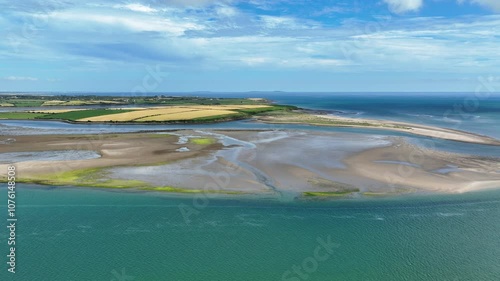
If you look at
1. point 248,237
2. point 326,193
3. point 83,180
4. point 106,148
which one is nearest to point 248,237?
point 248,237

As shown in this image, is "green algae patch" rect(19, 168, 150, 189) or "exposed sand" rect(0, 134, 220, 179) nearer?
"green algae patch" rect(19, 168, 150, 189)

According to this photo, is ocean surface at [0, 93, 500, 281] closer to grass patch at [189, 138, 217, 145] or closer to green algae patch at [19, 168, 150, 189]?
green algae patch at [19, 168, 150, 189]

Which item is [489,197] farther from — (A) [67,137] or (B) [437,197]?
(A) [67,137]

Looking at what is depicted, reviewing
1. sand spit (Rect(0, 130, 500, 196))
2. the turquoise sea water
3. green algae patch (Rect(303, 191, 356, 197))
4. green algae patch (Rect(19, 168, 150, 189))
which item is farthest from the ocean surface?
sand spit (Rect(0, 130, 500, 196))

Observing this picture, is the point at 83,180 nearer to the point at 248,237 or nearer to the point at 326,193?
the point at 248,237

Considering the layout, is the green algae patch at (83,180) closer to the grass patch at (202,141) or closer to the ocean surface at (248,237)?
the ocean surface at (248,237)

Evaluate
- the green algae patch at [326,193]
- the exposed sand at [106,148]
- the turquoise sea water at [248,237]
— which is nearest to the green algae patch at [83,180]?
the exposed sand at [106,148]

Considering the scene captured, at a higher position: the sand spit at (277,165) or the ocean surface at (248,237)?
the sand spit at (277,165)

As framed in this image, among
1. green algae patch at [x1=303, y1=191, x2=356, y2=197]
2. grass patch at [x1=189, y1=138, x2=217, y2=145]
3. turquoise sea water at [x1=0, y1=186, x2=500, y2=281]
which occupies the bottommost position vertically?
turquoise sea water at [x1=0, y1=186, x2=500, y2=281]
